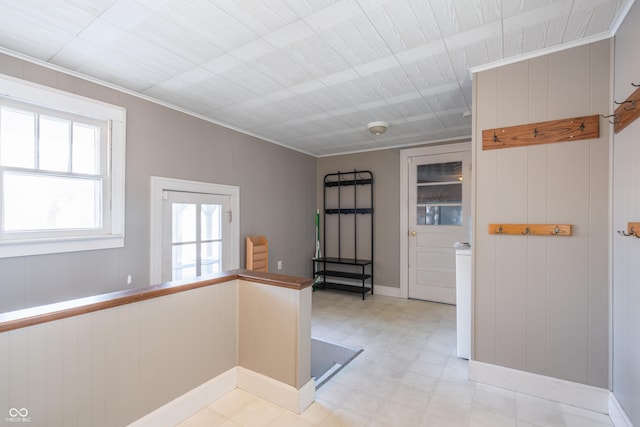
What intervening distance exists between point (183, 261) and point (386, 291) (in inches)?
122

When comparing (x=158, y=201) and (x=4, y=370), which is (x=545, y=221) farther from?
(x=158, y=201)

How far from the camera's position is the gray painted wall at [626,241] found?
152 centimetres

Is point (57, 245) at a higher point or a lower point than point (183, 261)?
higher

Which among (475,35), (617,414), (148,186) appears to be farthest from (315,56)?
(617,414)

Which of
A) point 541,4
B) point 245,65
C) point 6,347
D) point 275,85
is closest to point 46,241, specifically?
point 6,347

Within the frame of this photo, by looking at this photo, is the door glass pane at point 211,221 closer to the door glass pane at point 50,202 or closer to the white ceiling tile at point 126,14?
the door glass pane at point 50,202

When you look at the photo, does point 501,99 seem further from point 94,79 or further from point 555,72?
point 94,79

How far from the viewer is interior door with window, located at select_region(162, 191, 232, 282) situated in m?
2.98

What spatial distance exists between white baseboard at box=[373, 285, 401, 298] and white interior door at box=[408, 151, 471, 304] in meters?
0.20

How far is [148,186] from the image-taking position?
110 inches

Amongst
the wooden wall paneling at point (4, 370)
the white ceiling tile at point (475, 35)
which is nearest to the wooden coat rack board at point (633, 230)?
the white ceiling tile at point (475, 35)

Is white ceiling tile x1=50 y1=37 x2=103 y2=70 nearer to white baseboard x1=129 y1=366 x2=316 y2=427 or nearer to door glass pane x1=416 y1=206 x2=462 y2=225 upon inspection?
white baseboard x1=129 y1=366 x2=316 y2=427

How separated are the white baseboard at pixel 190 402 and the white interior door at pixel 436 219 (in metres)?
3.20

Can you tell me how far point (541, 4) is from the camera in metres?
1.56
